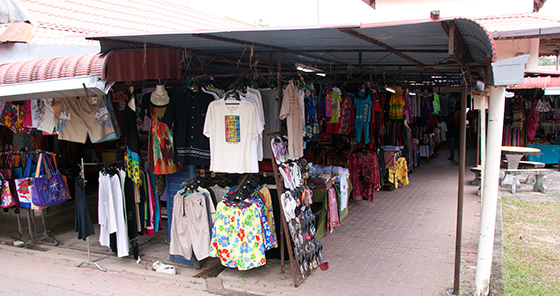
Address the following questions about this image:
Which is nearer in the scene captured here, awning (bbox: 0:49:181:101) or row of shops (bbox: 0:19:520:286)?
awning (bbox: 0:49:181:101)

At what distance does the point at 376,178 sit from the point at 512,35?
4.59 m

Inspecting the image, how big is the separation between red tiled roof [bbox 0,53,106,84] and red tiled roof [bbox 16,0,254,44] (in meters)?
1.89

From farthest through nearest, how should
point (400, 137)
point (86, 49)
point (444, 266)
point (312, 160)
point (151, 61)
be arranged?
point (400, 137) → point (312, 160) → point (86, 49) → point (444, 266) → point (151, 61)

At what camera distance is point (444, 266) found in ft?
18.5

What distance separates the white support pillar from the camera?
14.2ft

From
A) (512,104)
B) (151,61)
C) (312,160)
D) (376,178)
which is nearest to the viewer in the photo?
(151,61)

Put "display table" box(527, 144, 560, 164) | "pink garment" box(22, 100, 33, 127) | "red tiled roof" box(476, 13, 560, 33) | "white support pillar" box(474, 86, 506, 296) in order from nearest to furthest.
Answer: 1. "white support pillar" box(474, 86, 506, 296)
2. "pink garment" box(22, 100, 33, 127)
3. "red tiled roof" box(476, 13, 560, 33)
4. "display table" box(527, 144, 560, 164)

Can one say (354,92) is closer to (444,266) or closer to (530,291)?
(444,266)

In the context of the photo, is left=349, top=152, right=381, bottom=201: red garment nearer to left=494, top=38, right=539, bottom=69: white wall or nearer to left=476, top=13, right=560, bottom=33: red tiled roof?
left=476, top=13, right=560, bottom=33: red tiled roof

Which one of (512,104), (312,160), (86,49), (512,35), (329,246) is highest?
(512,35)

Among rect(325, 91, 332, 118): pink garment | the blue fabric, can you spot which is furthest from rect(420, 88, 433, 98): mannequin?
rect(325, 91, 332, 118): pink garment

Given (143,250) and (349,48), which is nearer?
(349,48)

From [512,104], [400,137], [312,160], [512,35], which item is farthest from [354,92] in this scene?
[512,104]

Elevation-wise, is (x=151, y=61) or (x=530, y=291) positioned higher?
(x=151, y=61)
